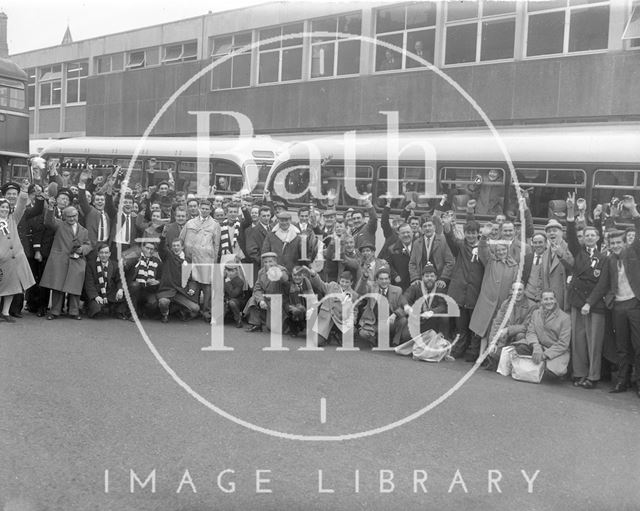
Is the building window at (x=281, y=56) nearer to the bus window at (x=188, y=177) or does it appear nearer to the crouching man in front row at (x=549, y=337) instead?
the bus window at (x=188, y=177)

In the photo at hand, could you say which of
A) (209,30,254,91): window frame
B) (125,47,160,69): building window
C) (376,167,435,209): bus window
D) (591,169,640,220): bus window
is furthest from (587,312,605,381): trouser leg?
(125,47,160,69): building window

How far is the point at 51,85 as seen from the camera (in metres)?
37.1

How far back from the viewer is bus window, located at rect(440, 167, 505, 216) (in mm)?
12703

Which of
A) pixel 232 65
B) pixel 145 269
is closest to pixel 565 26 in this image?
pixel 232 65

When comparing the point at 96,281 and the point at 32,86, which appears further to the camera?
the point at 32,86

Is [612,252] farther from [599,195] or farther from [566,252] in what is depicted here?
[599,195]

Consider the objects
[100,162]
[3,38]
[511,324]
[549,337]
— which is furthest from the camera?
[100,162]

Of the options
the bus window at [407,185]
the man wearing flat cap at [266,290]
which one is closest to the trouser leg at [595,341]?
the man wearing flat cap at [266,290]

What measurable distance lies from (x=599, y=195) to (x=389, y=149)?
3.97m

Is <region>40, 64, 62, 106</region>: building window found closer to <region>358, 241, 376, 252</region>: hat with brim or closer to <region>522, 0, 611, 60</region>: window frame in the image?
<region>522, 0, 611, 60</region>: window frame

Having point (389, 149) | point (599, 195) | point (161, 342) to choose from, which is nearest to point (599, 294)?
point (599, 195)

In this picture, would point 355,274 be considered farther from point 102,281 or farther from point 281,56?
point 281,56

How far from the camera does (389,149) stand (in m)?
14.3

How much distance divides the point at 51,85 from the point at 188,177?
22444 mm
